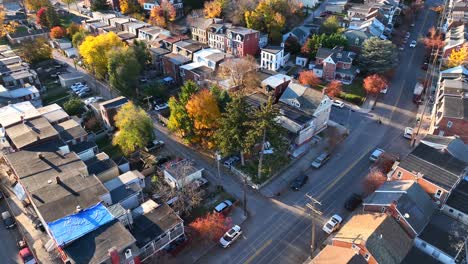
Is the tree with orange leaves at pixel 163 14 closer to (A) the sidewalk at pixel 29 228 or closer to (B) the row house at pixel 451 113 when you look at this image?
(A) the sidewalk at pixel 29 228

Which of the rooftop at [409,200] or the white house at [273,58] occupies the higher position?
the white house at [273,58]

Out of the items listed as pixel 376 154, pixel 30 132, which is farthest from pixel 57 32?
pixel 376 154

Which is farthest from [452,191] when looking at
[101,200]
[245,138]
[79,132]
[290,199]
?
[79,132]

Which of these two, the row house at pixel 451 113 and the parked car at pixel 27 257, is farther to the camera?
the row house at pixel 451 113

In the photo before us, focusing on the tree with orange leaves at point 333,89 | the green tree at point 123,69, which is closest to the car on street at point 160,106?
the green tree at point 123,69

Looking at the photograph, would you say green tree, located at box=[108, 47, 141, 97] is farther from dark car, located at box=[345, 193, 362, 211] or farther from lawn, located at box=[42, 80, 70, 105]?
dark car, located at box=[345, 193, 362, 211]

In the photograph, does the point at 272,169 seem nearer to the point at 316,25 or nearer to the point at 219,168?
the point at 219,168
